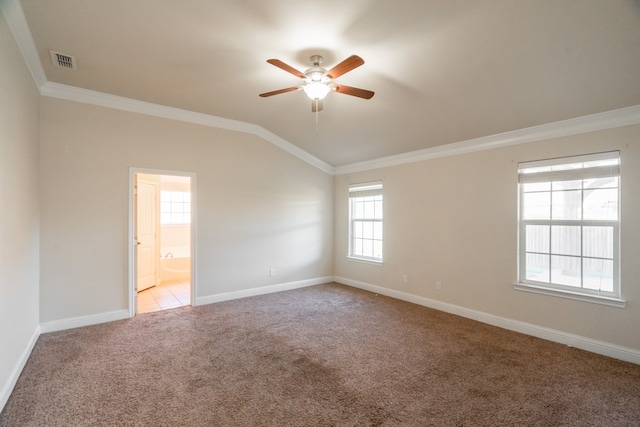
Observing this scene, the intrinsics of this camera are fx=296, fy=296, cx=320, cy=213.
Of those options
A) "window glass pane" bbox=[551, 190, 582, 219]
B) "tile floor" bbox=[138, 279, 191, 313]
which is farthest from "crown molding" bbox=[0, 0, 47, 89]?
"window glass pane" bbox=[551, 190, 582, 219]

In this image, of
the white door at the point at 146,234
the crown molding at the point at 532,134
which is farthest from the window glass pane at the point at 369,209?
the white door at the point at 146,234

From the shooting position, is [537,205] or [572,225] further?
[537,205]

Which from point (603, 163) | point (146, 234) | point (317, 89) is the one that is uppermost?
point (317, 89)

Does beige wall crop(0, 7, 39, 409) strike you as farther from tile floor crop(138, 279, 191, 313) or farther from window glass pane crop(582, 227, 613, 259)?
window glass pane crop(582, 227, 613, 259)

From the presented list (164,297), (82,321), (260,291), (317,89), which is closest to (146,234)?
(164,297)

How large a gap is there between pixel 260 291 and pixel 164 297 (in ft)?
5.41

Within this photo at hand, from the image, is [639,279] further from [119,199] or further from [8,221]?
[119,199]

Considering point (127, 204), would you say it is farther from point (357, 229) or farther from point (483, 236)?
point (483, 236)

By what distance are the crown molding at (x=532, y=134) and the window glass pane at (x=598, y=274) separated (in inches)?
56.2

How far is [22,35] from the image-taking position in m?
2.57

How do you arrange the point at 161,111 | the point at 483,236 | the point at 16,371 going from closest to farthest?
the point at 16,371 < the point at 483,236 < the point at 161,111

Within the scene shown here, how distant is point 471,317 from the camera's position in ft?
13.5

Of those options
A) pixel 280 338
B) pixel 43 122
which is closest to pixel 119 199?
pixel 43 122

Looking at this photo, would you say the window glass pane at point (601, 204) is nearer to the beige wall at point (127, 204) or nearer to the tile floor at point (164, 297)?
the beige wall at point (127, 204)
